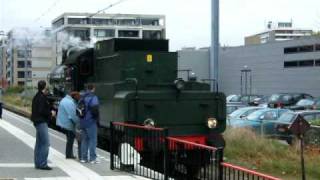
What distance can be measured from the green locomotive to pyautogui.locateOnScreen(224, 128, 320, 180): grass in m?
1.94

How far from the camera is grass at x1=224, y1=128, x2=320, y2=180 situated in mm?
15500

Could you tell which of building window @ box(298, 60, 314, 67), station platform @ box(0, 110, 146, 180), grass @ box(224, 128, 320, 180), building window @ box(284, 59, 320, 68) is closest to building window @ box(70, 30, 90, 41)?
grass @ box(224, 128, 320, 180)

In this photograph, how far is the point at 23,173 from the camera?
11656 mm

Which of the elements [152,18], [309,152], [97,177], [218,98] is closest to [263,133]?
[309,152]

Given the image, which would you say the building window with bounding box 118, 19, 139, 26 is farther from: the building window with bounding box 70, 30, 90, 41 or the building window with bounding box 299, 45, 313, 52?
the building window with bounding box 299, 45, 313, 52

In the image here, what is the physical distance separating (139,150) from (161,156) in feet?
1.91

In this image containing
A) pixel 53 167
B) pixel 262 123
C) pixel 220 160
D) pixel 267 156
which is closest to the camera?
pixel 220 160

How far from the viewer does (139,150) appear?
37.9 feet

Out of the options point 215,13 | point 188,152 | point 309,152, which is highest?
point 215,13

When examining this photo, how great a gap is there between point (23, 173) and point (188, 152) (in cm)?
340

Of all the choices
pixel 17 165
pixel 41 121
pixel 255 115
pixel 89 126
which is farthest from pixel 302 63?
pixel 41 121

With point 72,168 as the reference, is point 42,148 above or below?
above

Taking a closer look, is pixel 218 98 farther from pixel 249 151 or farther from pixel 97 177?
pixel 97 177

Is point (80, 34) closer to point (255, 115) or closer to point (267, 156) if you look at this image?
point (255, 115)
